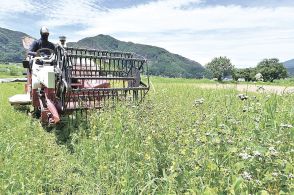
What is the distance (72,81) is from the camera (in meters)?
10.3

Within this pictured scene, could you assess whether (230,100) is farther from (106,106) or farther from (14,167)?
(14,167)

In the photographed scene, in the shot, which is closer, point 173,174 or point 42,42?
point 173,174

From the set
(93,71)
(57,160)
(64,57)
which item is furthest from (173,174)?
(93,71)

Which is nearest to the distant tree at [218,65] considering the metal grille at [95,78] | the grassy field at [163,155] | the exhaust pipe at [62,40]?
the exhaust pipe at [62,40]

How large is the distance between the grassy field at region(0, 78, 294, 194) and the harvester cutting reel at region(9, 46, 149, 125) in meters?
0.75

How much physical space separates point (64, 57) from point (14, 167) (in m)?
3.35

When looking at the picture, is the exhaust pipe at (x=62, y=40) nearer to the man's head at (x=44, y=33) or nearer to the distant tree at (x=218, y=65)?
the man's head at (x=44, y=33)

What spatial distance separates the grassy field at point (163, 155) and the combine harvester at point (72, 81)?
29.1 inches

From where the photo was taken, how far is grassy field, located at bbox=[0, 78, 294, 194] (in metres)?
3.85

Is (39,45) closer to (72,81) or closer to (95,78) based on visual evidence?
(72,81)

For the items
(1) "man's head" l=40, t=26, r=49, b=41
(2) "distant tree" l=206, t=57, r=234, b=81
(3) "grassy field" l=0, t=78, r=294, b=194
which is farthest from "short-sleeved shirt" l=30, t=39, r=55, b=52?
(2) "distant tree" l=206, t=57, r=234, b=81

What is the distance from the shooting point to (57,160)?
23.1ft

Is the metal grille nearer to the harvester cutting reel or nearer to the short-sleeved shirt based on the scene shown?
the harvester cutting reel

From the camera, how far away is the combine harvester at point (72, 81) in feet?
28.8
